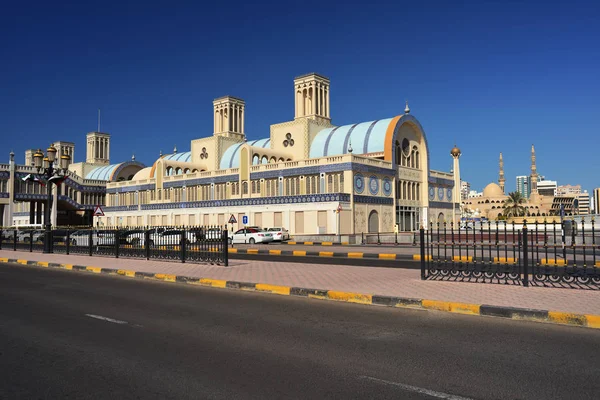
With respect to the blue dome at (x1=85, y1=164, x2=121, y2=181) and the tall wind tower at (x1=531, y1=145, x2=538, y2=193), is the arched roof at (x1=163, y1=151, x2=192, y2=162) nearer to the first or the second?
the blue dome at (x1=85, y1=164, x2=121, y2=181)

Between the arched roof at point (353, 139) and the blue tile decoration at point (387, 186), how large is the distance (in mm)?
3153

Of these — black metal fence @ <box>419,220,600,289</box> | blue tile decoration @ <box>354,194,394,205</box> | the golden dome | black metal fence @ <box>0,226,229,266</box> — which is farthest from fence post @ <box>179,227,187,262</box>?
the golden dome

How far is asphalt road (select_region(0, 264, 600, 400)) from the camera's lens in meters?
4.64

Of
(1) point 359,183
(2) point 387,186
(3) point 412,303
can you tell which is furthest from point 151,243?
(2) point 387,186

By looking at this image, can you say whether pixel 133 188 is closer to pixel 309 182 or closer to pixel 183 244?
pixel 309 182

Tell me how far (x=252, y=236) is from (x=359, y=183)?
12643 mm

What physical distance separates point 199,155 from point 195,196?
1237cm

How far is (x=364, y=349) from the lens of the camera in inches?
241

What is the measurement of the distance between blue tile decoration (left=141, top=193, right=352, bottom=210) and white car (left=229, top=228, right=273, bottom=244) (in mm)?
8019

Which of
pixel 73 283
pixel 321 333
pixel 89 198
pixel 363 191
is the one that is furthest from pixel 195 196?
pixel 321 333

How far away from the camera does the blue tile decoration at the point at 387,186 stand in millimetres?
50031

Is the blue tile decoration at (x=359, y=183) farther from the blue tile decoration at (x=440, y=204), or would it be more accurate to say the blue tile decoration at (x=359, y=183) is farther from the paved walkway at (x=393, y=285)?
the paved walkway at (x=393, y=285)

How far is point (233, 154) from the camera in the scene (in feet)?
214

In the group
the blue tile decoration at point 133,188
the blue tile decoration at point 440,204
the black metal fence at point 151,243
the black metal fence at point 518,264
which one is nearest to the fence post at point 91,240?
the black metal fence at point 151,243
